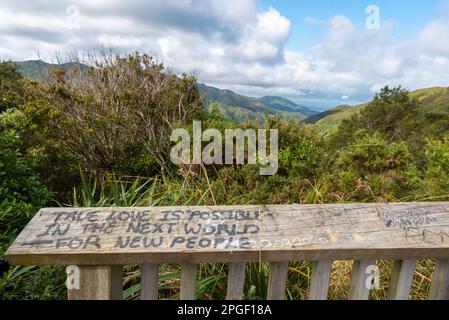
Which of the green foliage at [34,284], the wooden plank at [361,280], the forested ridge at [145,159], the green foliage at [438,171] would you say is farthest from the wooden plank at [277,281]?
the green foliage at [438,171]

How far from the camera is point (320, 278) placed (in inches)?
46.8

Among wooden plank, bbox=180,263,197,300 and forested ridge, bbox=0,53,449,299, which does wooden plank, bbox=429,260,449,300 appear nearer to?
forested ridge, bbox=0,53,449,299

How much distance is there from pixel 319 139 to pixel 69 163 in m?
4.11

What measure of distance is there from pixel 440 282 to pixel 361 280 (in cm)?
34

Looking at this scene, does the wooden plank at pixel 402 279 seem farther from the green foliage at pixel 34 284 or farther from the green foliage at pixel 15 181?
the green foliage at pixel 15 181

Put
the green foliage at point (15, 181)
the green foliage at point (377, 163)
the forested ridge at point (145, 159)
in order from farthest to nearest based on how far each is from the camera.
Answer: the green foliage at point (377, 163)
the forested ridge at point (145, 159)
the green foliage at point (15, 181)

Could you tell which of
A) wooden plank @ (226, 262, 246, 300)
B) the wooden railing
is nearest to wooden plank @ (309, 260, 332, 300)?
the wooden railing

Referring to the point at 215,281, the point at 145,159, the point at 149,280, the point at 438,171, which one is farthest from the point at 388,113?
the point at 149,280

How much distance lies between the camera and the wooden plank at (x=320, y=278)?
3.84 ft

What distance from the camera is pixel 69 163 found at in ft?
16.5

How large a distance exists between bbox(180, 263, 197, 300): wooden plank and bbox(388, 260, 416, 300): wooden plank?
77 cm

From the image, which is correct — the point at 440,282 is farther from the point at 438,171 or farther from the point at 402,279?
the point at 438,171

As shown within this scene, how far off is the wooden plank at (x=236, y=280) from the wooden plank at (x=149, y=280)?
10.5 inches

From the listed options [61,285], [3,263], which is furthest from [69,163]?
[61,285]
